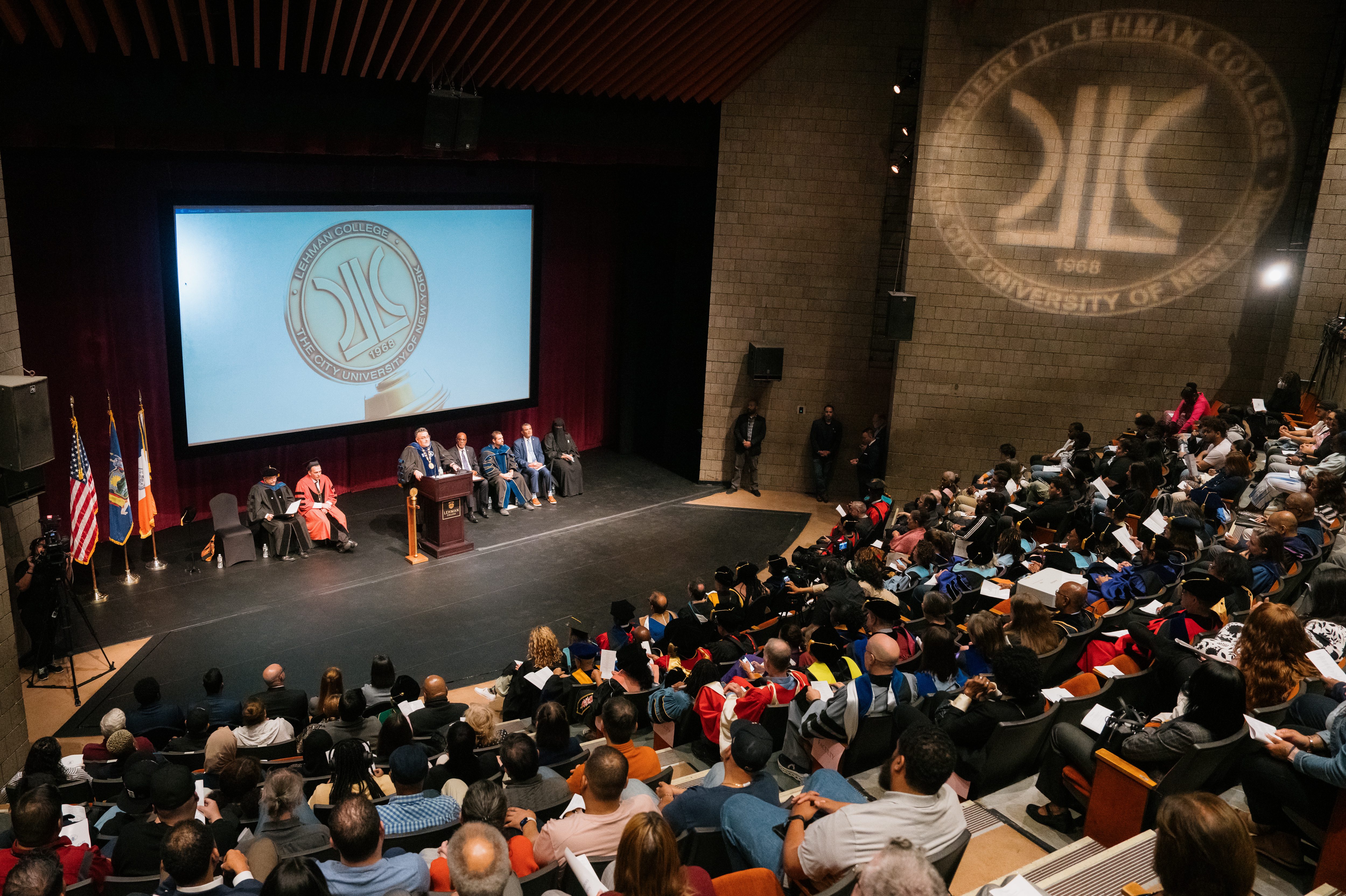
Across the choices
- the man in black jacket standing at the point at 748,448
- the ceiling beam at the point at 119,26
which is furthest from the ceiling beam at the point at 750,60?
the ceiling beam at the point at 119,26

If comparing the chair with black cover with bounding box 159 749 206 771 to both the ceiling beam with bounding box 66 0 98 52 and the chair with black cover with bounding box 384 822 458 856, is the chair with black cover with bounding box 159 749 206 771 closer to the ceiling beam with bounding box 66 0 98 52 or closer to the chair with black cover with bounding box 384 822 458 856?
the chair with black cover with bounding box 384 822 458 856

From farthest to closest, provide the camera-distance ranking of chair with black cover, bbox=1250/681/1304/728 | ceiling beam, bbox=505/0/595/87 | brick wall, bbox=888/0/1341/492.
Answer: brick wall, bbox=888/0/1341/492 < ceiling beam, bbox=505/0/595/87 < chair with black cover, bbox=1250/681/1304/728

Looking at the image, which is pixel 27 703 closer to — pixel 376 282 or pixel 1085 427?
pixel 376 282

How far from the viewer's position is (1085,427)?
466 inches

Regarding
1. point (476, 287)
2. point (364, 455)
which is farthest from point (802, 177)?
point (364, 455)

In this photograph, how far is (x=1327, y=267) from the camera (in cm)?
1045

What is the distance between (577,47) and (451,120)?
146 centimetres

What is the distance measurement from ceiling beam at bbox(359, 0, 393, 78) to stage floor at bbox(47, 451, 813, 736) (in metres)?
4.60

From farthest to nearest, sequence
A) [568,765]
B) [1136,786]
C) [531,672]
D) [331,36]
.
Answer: [331,36]
[531,672]
[568,765]
[1136,786]

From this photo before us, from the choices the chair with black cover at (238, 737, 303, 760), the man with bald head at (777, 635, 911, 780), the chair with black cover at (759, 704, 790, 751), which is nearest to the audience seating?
the man with bald head at (777, 635, 911, 780)

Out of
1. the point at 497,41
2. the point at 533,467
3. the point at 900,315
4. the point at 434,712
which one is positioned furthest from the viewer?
the point at 533,467

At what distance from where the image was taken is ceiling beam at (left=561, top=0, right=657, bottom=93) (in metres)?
9.74

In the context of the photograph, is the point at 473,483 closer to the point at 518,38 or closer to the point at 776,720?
the point at 518,38

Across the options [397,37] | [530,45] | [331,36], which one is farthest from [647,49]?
[331,36]
